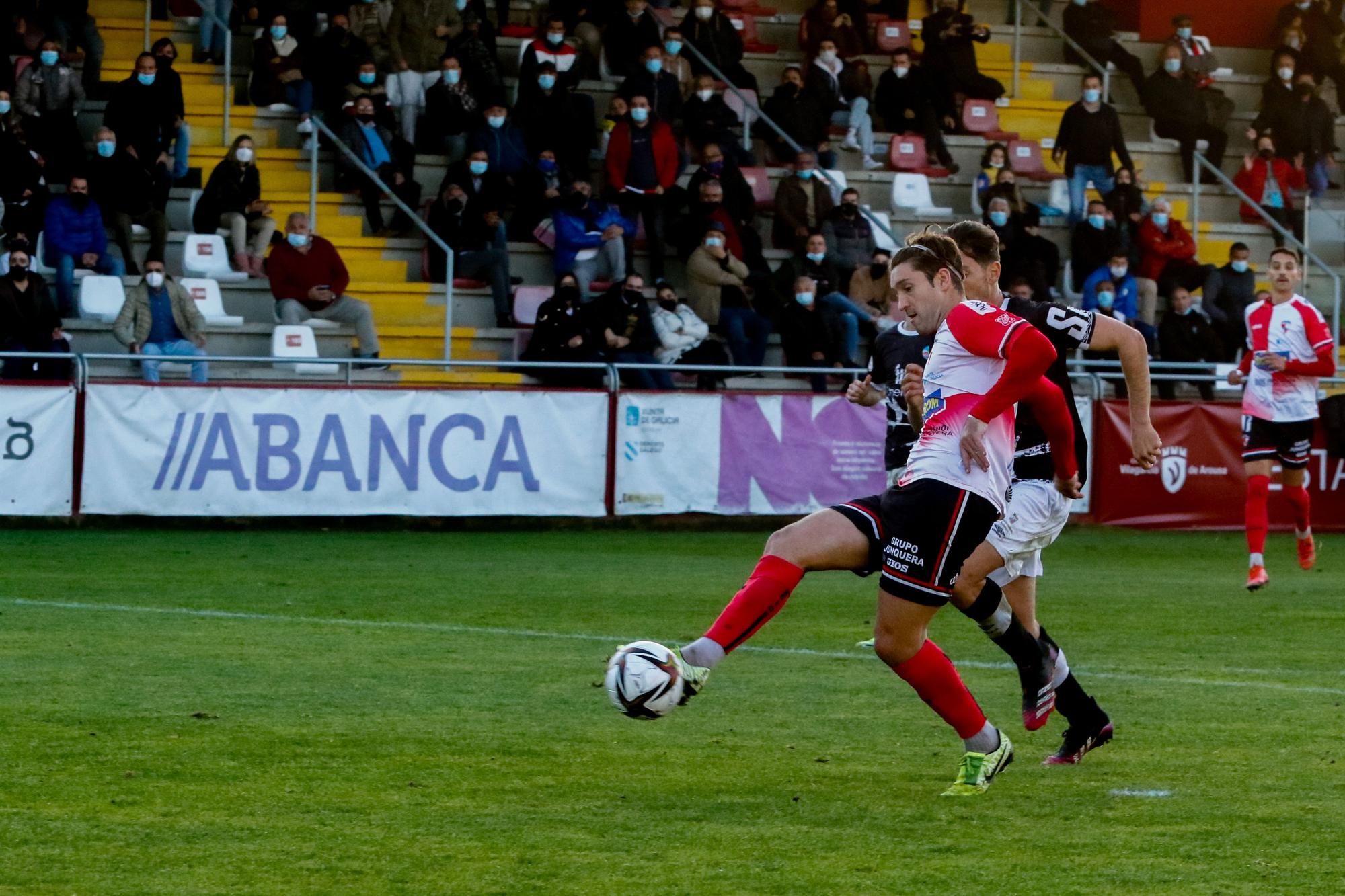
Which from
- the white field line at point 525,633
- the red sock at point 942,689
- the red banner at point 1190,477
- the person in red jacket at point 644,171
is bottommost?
the red banner at point 1190,477

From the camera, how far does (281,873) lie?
16.6 feet

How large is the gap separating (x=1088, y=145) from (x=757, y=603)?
20.2 meters

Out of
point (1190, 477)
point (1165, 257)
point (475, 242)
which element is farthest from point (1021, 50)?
point (475, 242)

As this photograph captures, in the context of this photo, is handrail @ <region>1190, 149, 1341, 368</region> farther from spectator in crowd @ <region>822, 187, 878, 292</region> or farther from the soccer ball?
the soccer ball

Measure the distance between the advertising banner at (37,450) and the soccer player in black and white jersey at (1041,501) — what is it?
11.4m

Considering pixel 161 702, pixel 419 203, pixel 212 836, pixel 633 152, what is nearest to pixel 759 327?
pixel 633 152

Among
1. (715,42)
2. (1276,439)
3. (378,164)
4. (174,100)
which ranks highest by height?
(715,42)

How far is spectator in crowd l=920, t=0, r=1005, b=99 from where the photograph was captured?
1042 inches

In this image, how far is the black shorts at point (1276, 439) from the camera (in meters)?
14.7

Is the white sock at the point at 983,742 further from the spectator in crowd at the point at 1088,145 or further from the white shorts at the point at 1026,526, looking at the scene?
the spectator in crowd at the point at 1088,145

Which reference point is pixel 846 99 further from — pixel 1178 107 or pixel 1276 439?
pixel 1276 439

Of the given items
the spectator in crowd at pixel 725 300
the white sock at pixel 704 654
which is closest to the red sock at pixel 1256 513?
the spectator in crowd at pixel 725 300

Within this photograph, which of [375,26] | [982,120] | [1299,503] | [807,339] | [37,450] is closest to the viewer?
[1299,503]

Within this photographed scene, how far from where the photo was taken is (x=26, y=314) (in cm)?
1828
